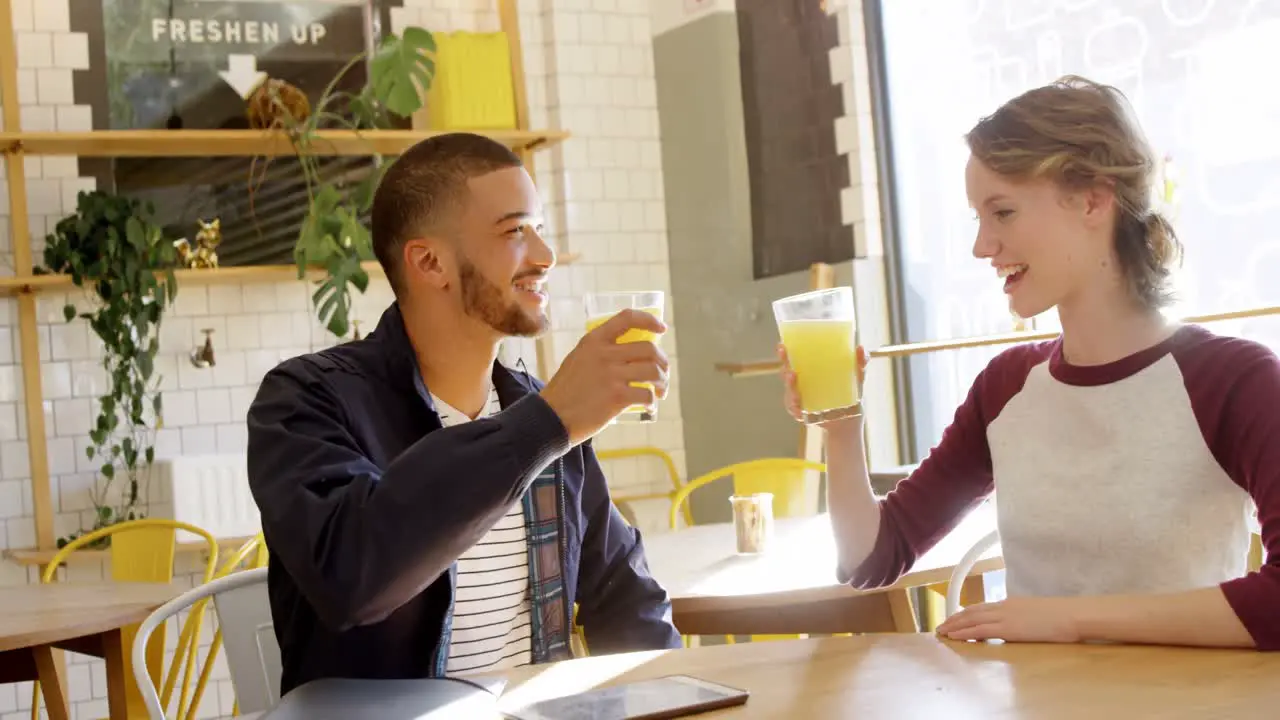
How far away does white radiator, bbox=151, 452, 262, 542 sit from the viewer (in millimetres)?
4914

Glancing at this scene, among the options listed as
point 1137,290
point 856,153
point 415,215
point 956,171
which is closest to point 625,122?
point 856,153

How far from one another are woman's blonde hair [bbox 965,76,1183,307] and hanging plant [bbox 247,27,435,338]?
3.23 m

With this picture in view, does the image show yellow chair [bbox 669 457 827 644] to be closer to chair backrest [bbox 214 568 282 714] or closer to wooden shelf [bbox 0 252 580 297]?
wooden shelf [bbox 0 252 580 297]

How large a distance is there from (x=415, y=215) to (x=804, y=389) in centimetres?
62

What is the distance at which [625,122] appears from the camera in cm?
574

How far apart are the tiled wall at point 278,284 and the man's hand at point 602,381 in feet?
12.4

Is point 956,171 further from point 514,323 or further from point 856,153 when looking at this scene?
point 514,323

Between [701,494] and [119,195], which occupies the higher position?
[119,195]

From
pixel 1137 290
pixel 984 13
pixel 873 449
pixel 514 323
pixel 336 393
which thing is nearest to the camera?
pixel 1137 290

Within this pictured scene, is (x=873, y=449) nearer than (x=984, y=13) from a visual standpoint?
No

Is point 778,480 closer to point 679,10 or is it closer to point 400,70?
point 400,70

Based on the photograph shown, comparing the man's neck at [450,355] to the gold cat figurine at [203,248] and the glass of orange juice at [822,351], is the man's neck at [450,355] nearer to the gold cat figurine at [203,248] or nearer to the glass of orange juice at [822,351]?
the glass of orange juice at [822,351]

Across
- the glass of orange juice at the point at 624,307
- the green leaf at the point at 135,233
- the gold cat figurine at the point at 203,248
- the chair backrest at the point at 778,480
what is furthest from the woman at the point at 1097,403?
the gold cat figurine at the point at 203,248

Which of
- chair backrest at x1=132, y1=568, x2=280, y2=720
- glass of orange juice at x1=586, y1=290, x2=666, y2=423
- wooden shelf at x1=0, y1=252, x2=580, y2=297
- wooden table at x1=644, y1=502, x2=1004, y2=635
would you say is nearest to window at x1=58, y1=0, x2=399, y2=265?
wooden shelf at x1=0, y1=252, x2=580, y2=297
